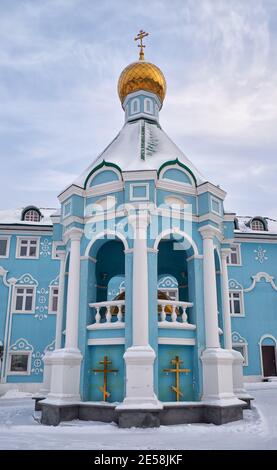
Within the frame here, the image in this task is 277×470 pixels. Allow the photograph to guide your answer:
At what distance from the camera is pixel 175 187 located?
10711 millimetres

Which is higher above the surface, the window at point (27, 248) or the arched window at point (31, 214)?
the arched window at point (31, 214)

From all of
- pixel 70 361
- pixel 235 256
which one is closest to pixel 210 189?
pixel 70 361

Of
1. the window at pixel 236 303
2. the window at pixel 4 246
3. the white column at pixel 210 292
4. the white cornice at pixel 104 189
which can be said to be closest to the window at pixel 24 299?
the window at pixel 4 246

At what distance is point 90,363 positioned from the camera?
993cm

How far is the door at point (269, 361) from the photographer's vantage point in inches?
887

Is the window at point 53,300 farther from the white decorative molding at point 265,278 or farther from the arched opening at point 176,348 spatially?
the arched opening at point 176,348

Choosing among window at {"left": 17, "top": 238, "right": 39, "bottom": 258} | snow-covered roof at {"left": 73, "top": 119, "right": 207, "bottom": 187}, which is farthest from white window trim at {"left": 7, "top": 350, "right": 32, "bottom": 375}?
snow-covered roof at {"left": 73, "top": 119, "right": 207, "bottom": 187}

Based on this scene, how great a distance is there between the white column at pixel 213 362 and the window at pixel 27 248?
46.8 ft

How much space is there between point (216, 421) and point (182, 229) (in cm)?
446

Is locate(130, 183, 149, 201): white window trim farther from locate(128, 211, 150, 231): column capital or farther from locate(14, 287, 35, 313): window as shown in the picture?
locate(14, 287, 35, 313): window

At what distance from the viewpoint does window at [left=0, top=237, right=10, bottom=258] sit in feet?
73.9

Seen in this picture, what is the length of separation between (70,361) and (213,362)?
128 inches

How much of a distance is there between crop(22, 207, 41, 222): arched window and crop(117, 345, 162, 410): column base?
53.2 feet
